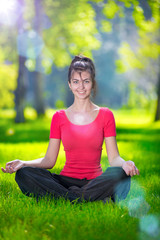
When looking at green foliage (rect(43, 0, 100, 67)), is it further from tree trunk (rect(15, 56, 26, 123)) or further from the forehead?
the forehead

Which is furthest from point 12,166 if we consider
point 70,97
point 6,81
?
point 70,97

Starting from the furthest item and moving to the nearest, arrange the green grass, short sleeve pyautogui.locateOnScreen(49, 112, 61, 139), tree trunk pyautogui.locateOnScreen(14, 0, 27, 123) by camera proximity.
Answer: tree trunk pyautogui.locateOnScreen(14, 0, 27, 123) < short sleeve pyautogui.locateOnScreen(49, 112, 61, 139) < the green grass

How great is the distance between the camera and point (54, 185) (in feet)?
12.0

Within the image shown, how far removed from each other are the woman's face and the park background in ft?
4.07

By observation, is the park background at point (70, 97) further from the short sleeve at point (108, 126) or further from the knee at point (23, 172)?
the short sleeve at point (108, 126)

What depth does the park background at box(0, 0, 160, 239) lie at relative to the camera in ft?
10.0

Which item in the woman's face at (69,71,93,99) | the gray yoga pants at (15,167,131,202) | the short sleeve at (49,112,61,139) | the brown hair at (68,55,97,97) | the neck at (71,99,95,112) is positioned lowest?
the gray yoga pants at (15,167,131,202)

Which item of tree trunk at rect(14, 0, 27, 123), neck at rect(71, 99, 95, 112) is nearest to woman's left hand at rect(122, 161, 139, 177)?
neck at rect(71, 99, 95, 112)

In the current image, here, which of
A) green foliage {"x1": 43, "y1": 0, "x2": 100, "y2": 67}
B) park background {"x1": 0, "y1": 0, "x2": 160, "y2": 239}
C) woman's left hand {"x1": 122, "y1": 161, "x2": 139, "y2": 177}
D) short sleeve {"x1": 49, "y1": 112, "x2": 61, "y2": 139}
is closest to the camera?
park background {"x1": 0, "y1": 0, "x2": 160, "y2": 239}

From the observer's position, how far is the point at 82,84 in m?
3.85

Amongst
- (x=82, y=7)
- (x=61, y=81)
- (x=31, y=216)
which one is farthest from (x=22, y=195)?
(x=61, y=81)

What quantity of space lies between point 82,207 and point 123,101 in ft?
141

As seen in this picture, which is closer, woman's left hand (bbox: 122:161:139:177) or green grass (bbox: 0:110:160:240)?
green grass (bbox: 0:110:160:240)

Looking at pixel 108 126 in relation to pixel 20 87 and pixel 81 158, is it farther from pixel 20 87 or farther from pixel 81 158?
pixel 20 87
